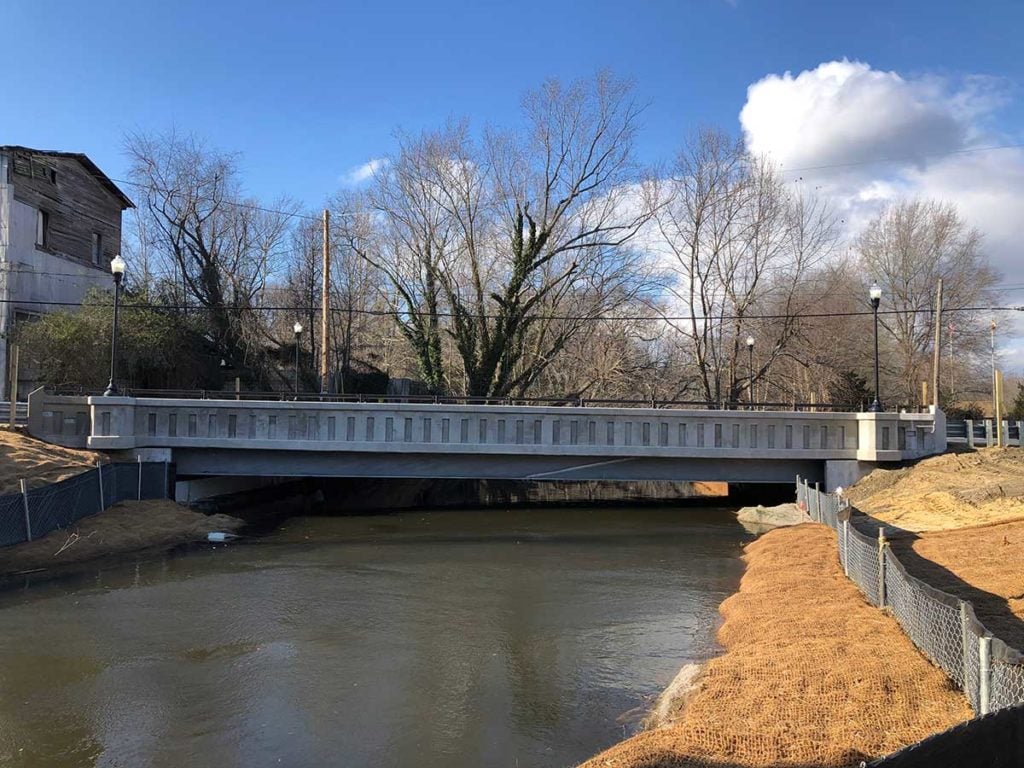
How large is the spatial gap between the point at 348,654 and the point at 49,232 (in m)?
30.0

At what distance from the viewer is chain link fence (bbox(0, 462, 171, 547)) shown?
587 inches

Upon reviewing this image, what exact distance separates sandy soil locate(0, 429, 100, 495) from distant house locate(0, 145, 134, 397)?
981 centimetres

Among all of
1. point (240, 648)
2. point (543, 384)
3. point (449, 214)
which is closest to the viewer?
point (240, 648)

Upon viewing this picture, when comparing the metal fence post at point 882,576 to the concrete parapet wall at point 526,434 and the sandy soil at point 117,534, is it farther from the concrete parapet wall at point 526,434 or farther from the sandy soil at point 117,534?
the sandy soil at point 117,534

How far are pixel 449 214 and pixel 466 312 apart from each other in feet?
16.0

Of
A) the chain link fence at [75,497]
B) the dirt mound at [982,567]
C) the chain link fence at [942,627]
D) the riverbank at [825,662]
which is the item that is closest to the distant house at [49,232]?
the chain link fence at [75,497]

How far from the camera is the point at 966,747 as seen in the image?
3436mm

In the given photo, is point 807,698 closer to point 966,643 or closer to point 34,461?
point 966,643

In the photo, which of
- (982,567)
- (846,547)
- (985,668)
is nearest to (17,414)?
(846,547)

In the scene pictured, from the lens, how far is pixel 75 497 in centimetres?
1683

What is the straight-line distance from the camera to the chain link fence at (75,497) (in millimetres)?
14898

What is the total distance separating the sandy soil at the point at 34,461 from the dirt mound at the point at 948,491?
20.0 meters

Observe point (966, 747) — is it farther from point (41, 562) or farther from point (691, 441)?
point (691, 441)

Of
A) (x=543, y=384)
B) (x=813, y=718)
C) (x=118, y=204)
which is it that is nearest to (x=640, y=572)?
(x=813, y=718)
